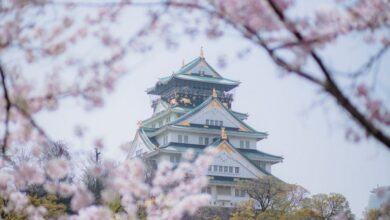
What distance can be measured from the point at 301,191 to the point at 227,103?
15.5 m

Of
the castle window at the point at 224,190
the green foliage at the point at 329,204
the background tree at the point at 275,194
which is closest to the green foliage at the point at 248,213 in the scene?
the background tree at the point at 275,194

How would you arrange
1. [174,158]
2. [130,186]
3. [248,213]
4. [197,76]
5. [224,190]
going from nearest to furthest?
[130,186] < [248,213] < [224,190] < [174,158] < [197,76]

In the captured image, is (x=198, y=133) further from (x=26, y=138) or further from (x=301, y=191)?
(x=26, y=138)

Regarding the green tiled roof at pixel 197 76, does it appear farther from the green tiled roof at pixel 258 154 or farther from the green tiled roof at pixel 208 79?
the green tiled roof at pixel 258 154

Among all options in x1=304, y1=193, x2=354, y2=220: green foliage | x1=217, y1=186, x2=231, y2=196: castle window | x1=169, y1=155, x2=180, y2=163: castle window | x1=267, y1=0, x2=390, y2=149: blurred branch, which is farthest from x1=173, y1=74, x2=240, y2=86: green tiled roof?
x1=267, y1=0, x2=390, y2=149: blurred branch

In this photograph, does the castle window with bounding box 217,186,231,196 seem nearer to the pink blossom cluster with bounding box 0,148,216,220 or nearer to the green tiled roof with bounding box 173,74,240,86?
the green tiled roof with bounding box 173,74,240,86

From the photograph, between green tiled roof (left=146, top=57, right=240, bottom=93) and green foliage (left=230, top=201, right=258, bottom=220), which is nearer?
green foliage (left=230, top=201, right=258, bottom=220)

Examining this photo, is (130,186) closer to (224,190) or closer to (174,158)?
(224,190)

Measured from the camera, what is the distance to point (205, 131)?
3759cm

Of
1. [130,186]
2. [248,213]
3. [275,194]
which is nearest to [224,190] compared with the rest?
[275,194]

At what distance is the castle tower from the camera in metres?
35.5

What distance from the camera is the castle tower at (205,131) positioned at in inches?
1396

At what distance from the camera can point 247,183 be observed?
1104 inches

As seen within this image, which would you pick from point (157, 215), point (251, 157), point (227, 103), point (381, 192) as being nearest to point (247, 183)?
point (251, 157)
